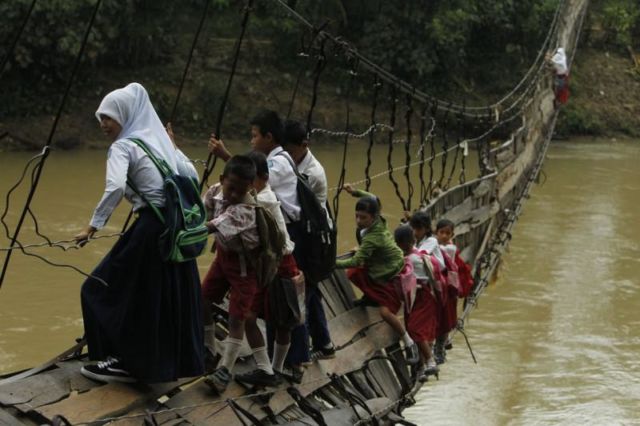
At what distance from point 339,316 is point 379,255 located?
0.86ft

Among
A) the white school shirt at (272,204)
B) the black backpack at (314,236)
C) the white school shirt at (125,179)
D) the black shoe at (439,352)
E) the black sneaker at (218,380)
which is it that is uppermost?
the white school shirt at (125,179)

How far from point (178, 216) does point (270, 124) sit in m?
0.64

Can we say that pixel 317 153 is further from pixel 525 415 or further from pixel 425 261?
pixel 425 261

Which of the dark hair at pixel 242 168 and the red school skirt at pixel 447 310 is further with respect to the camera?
the red school skirt at pixel 447 310

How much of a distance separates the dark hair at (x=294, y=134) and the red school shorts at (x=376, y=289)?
34.6 inches

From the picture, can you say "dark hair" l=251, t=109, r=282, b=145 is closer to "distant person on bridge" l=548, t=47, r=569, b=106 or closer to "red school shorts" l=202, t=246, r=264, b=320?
"red school shorts" l=202, t=246, r=264, b=320

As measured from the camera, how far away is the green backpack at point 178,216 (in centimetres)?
293

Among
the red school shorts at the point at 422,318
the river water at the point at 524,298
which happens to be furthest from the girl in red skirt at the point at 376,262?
the river water at the point at 524,298

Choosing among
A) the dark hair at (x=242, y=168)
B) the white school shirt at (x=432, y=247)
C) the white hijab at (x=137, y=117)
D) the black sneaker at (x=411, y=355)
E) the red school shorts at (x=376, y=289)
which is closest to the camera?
the white hijab at (x=137, y=117)

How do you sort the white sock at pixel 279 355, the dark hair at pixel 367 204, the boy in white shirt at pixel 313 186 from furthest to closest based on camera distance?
the dark hair at pixel 367 204 → the boy in white shirt at pixel 313 186 → the white sock at pixel 279 355

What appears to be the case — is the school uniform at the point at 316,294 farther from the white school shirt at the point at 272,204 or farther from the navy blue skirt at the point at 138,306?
the navy blue skirt at the point at 138,306

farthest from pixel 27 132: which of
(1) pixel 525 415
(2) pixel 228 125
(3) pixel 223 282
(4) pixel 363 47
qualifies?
(3) pixel 223 282

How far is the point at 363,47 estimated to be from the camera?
15.1 m

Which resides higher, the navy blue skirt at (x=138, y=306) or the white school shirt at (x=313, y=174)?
the white school shirt at (x=313, y=174)
